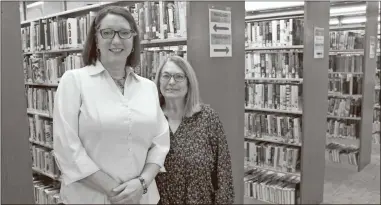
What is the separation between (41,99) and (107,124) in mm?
2730

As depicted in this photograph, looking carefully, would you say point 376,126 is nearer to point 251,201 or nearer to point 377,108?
point 377,108

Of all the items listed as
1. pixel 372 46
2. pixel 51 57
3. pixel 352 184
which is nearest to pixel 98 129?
pixel 51 57

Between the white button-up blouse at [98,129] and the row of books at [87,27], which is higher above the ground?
the row of books at [87,27]

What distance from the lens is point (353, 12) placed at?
802 cm

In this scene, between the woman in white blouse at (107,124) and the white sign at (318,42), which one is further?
the white sign at (318,42)

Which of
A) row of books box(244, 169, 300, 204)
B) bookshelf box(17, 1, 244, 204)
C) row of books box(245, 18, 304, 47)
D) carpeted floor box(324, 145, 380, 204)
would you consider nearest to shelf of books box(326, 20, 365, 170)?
carpeted floor box(324, 145, 380, 204)

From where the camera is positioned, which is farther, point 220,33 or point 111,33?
point 220,33

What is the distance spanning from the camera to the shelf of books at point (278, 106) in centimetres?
367

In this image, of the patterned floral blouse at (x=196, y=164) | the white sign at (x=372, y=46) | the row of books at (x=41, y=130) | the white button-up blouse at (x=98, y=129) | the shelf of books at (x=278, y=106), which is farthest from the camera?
the white sign at (x=372, y=46)

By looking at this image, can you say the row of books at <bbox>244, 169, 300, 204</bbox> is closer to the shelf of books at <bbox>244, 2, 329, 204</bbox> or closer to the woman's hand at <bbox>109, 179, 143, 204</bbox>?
the shelf of books at <bbox>244, 2, 329, 204</bbox>

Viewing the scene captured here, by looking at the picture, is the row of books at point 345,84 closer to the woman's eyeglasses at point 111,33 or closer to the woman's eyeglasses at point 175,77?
the woman's eyeglasses at point 175,77

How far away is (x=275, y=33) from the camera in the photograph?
12.8 ft

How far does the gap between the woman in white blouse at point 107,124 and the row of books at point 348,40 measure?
490 cm

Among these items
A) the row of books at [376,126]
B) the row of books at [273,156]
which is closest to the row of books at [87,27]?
the row of books at [273,156]
